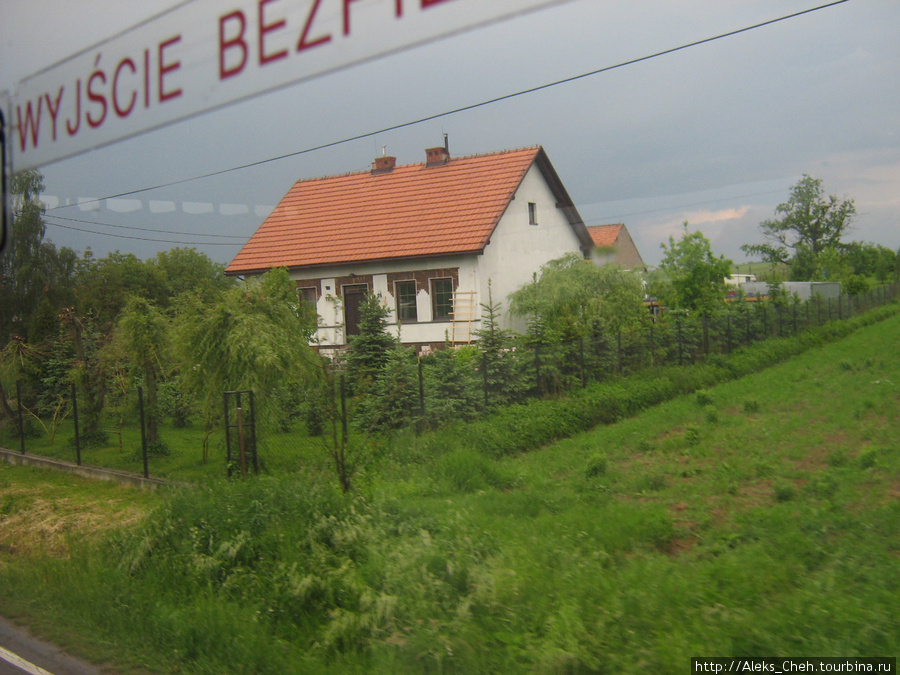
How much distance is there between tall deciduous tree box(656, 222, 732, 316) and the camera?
13578 mm

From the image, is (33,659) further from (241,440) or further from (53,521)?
(53,521)

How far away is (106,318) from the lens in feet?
54.8

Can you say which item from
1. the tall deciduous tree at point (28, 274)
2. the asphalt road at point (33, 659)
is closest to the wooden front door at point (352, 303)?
the tall deciduous tree at point (28, 274)

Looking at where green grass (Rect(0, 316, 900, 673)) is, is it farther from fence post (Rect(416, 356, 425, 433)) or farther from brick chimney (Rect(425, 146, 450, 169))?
brick chimney (Rect(425, 146, 450, 169))

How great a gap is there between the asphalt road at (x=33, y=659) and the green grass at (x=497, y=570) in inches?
7.4

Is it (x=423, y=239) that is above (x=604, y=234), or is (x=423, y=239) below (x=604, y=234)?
above

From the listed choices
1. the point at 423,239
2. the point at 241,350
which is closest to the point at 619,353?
the point at 423,239

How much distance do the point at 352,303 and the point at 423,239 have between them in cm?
391

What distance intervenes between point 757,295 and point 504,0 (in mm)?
19744

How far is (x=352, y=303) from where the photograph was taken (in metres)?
22.5

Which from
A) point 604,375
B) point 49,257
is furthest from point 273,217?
point 604,375

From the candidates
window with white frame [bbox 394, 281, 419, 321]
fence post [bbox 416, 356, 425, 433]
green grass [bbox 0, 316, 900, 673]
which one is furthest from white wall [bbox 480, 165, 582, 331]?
green grass [bbox 0, 316, 900, 673]

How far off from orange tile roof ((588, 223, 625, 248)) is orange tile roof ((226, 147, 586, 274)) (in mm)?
2763

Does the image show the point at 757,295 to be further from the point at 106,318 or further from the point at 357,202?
the point at 106,318
